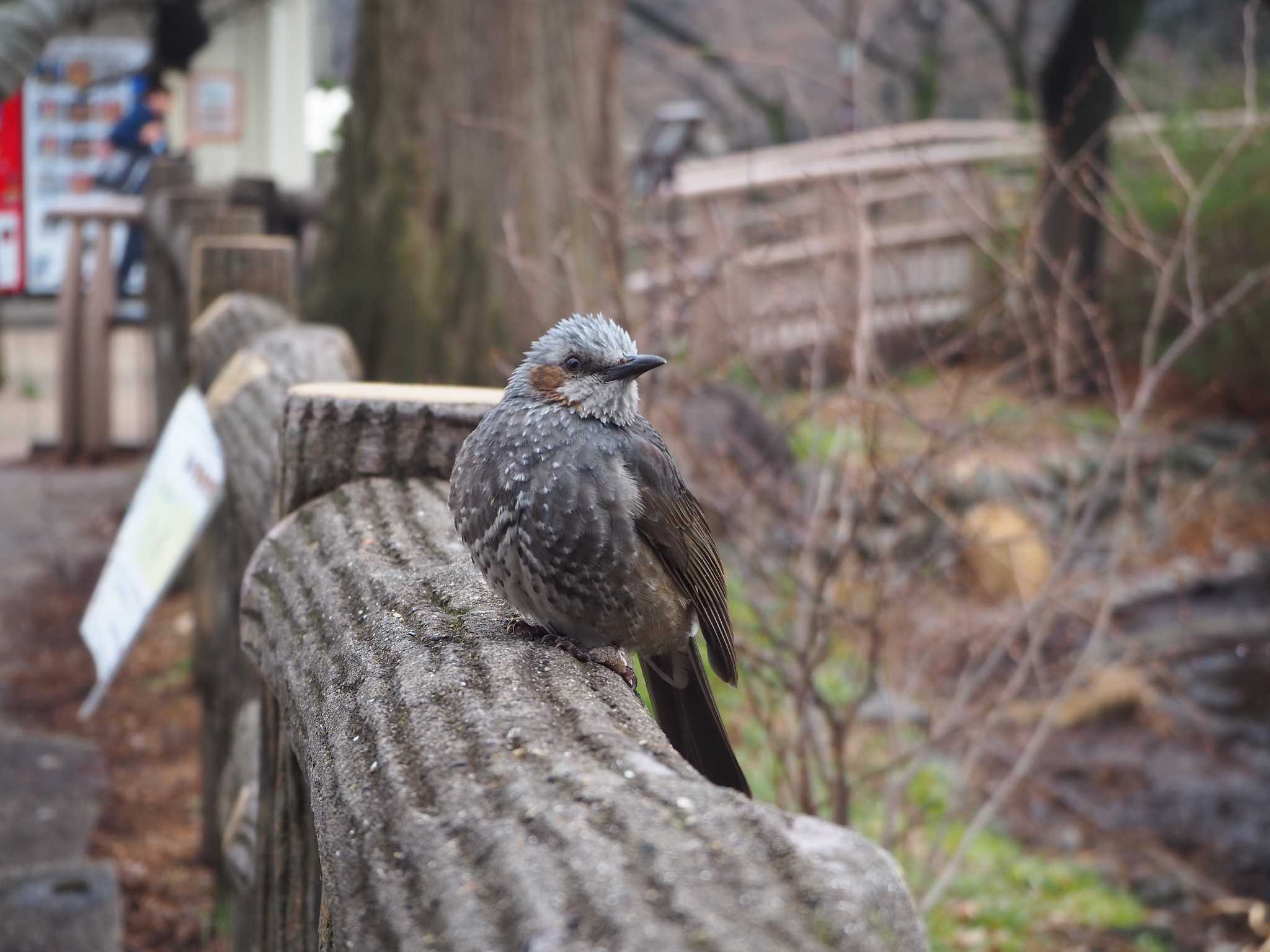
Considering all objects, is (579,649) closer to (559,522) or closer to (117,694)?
(559,522)

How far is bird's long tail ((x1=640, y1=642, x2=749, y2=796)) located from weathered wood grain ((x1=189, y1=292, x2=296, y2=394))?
1.74m

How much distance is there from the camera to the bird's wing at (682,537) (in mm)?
1904

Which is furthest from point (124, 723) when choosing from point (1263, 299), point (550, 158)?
point (1263, 299)

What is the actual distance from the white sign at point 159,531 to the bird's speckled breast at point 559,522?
115 centimetres

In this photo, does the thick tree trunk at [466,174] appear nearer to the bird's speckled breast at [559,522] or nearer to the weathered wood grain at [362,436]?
the weathered wood grain at [362,436]

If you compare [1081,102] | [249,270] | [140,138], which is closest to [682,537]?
[249,270]

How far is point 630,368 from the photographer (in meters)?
1.97

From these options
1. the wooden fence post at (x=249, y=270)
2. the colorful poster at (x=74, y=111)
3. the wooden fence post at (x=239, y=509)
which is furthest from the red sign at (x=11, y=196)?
the wooden fence post at (x=239, y=509)

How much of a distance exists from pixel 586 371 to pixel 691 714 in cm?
48

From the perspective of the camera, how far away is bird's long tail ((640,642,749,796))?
1823 mm

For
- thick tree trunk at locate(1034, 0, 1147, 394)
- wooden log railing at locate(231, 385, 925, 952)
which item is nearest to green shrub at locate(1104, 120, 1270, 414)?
thick tree trunk at locate(1034, 0, 1147, 394)

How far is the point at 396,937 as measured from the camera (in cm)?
95

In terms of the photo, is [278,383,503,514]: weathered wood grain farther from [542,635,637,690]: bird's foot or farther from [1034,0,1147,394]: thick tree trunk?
[1034,0,1147,394]: thick tree trunk

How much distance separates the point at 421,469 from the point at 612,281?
1.73m
